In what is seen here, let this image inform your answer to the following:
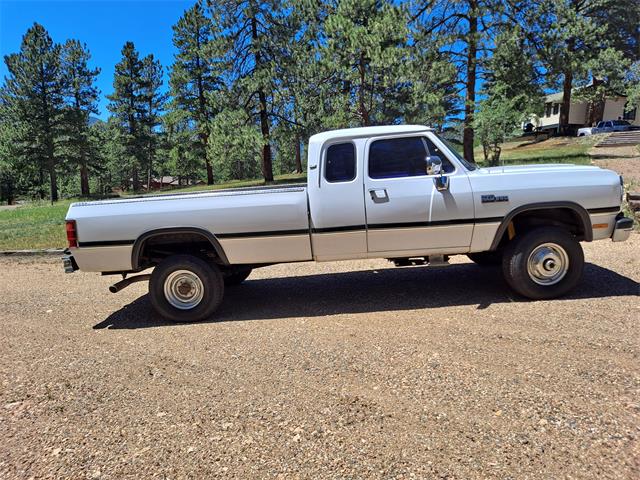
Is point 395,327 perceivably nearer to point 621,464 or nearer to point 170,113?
point 621,464

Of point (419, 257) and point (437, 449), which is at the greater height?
point (419, 257)

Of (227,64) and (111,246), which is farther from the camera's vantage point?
(227,64)

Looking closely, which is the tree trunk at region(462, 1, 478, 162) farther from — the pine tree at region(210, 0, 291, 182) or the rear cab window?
the rear cab window

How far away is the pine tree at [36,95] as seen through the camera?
111 feet

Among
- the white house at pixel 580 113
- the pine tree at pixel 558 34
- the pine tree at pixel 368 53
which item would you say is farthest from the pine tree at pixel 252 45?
the white house at pixel 580 113

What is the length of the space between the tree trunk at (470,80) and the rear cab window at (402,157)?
15.3 meters

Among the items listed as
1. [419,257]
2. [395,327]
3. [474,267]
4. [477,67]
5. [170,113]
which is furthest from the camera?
[170,113]

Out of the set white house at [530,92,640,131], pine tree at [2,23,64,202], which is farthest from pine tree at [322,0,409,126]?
white house at [530,92,640,131]

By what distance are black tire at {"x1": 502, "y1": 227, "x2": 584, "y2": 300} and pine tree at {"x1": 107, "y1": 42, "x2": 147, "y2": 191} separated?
42.9 metres

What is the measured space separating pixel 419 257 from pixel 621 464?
3039mm

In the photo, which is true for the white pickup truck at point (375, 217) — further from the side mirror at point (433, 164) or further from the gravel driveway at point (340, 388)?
the gravel driveway at point (340, 388)

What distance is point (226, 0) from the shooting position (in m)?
21.8

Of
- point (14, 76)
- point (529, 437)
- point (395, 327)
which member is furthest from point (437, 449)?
point (14, 76)

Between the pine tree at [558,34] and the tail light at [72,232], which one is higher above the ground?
the pine tree at [558,34]
